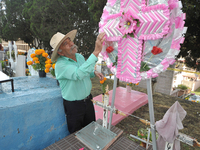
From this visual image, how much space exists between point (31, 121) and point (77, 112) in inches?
22.8

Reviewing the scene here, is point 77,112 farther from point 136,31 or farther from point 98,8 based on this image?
point 98,8

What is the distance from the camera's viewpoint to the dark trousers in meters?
1.81

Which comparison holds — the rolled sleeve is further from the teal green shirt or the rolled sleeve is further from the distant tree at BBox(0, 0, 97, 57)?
the distant tree at BBox(0, 0, 97, 57)

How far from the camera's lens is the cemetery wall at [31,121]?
1.46 meters

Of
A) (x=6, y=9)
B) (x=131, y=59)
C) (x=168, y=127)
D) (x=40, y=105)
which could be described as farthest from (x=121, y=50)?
(x=6, y=9)

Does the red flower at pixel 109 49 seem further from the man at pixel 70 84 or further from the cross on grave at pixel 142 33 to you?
the man at pixel 70 84

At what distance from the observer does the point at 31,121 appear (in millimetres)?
1621

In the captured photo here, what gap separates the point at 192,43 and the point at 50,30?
27.2 ft

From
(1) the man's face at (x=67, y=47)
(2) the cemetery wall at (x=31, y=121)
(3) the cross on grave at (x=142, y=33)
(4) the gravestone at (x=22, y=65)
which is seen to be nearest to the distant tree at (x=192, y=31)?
(3) the cross on grave at (x=142, y=33)

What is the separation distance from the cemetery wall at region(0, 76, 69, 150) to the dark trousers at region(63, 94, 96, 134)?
127mm

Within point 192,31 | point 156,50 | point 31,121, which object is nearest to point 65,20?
point 192,31

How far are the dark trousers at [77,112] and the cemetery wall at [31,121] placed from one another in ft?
0.42

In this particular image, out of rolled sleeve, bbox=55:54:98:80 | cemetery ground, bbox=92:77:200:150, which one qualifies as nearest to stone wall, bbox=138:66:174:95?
cemetery ground, bbox=92:77:200:150

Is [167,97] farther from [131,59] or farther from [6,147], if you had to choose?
[6,147]
